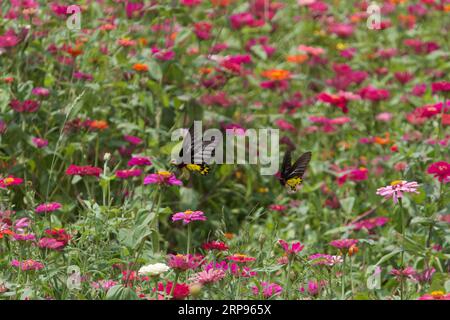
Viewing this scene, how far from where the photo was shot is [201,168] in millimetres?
2564

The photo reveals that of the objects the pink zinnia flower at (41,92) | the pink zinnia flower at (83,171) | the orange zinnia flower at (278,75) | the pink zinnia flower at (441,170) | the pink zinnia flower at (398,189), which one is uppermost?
the pink zinnia flower at (41,92)

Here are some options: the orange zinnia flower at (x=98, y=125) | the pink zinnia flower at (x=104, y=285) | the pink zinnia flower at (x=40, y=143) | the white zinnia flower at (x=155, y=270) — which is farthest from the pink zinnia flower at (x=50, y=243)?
the orange zinnia flower at (x=98, y=125)

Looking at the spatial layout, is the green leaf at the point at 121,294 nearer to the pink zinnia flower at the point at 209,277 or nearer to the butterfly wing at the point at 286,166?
the pink zinnia flower at the point at 209,277

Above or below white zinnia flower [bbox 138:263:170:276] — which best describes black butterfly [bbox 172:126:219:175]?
above

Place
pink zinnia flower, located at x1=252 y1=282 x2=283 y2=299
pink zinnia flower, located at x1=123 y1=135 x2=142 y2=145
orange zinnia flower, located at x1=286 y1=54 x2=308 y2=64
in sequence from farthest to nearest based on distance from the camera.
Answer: orange zinnia flower, located at x1=286 y1=54 x2=308 y2=64 → pink zinnia flower, located at x1=123 y1=135 x2=142 y2=145 → pink zinnia flower, located at x1=252 y1=282 x2=283 y2=299

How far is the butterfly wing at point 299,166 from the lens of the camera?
2.55 m

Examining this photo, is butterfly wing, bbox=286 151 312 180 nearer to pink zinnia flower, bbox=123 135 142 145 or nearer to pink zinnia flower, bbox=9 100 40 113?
pink zinnia flower, bbox=123 135 142 145

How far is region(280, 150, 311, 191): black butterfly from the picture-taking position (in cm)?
255

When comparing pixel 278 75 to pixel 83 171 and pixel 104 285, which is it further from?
pixel 104 285

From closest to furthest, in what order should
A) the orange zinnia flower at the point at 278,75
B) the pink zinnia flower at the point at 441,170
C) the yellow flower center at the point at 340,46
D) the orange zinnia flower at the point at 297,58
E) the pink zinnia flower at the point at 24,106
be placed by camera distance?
1. the pink zinnia flower at the point at 441,170
2. the pink zinnia flower at the point at 24,106
3. the orange zinnia flower at the point at 278,75
4. the orange zinnia flower at the point at 297,58
5. the yellow flower center at the point at 340,46

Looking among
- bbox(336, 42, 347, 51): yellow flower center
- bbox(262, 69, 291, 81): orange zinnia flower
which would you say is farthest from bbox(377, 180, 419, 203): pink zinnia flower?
bbox(336, 42, 347, 51): yellow flower center

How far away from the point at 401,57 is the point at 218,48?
1.44m

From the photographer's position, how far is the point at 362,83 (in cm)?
442
